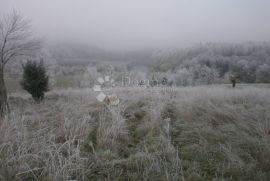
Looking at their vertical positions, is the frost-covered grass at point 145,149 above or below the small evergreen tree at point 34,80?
below

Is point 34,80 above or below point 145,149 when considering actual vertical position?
above

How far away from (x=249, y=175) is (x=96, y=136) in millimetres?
2523

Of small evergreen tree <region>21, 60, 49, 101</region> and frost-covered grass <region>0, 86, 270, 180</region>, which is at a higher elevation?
small evergreen tree <region>21, 60, 49, 101</region>

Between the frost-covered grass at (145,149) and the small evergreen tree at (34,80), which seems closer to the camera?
the frost-covered grass at (145,149)

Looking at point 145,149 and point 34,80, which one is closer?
point 145,149

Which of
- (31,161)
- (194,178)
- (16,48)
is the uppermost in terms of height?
(16,48)

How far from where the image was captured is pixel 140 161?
10.6 feet

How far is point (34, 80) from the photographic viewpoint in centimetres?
1337

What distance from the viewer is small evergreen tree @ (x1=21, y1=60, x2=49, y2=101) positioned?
1339cm

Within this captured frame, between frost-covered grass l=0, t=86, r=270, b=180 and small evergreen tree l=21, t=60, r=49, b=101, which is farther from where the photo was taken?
small evergreen tree l=21, t=60, r=49, b=101

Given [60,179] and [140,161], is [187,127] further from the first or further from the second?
[60,179]

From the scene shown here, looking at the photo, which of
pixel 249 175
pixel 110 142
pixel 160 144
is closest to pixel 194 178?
pixel 249 175

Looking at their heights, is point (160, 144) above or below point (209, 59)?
below

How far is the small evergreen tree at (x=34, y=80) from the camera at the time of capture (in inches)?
527
